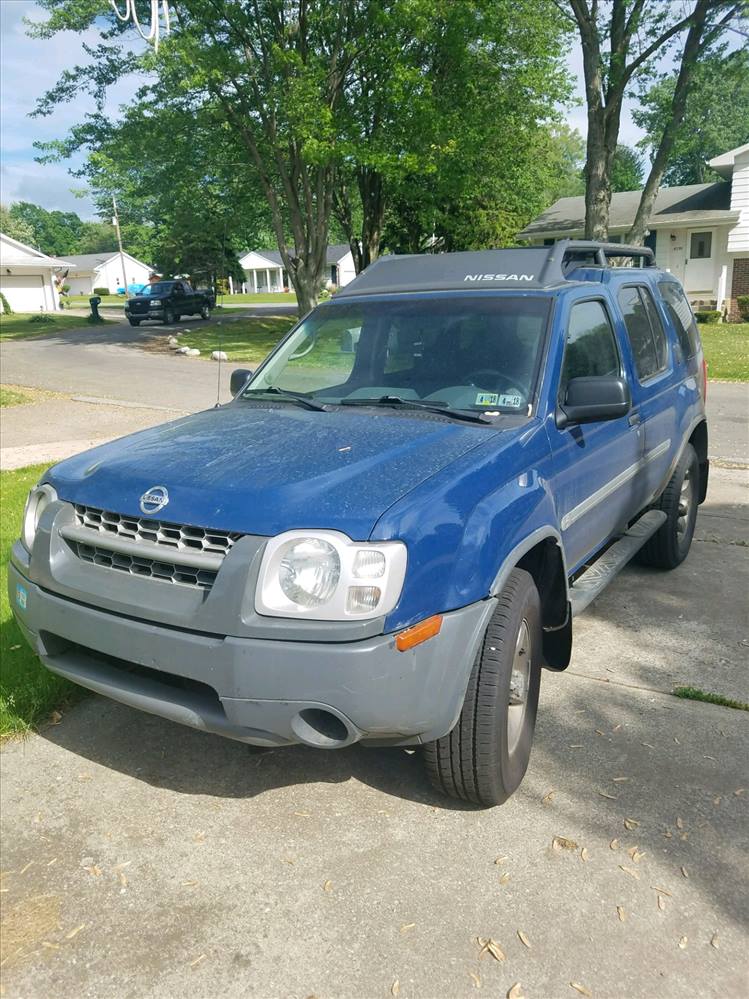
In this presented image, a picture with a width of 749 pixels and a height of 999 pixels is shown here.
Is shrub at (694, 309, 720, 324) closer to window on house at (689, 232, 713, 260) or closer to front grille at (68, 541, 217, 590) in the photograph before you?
window on house at (689, 232, 713, 260)

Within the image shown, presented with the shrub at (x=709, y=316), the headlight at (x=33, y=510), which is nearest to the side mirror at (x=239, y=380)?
the headlight at (x=33, y=510)

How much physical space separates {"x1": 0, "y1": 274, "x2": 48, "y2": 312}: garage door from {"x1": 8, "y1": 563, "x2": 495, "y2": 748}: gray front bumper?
53.9 metres

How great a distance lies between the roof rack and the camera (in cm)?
419

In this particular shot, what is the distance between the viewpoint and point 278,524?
263 centimetres

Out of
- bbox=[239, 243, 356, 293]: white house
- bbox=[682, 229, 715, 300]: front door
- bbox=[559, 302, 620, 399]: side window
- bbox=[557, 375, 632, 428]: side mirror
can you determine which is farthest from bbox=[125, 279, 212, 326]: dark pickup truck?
bbox=[239, 243, 356, 293]: white house

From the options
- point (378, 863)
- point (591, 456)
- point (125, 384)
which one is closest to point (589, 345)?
point (591, 456)

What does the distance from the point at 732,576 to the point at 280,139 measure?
1934 cm

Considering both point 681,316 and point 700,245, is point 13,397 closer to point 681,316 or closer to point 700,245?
point 681,316

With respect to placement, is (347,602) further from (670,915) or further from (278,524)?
(670,915)

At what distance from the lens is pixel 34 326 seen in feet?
121

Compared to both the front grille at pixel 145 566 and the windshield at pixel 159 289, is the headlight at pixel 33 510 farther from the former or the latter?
the windshield at pixel 159 289

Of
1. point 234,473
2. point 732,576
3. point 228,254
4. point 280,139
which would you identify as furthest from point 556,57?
point 228,254

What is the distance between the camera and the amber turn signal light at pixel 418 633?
8.40ft

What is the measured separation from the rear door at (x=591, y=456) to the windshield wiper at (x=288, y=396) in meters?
1.09
